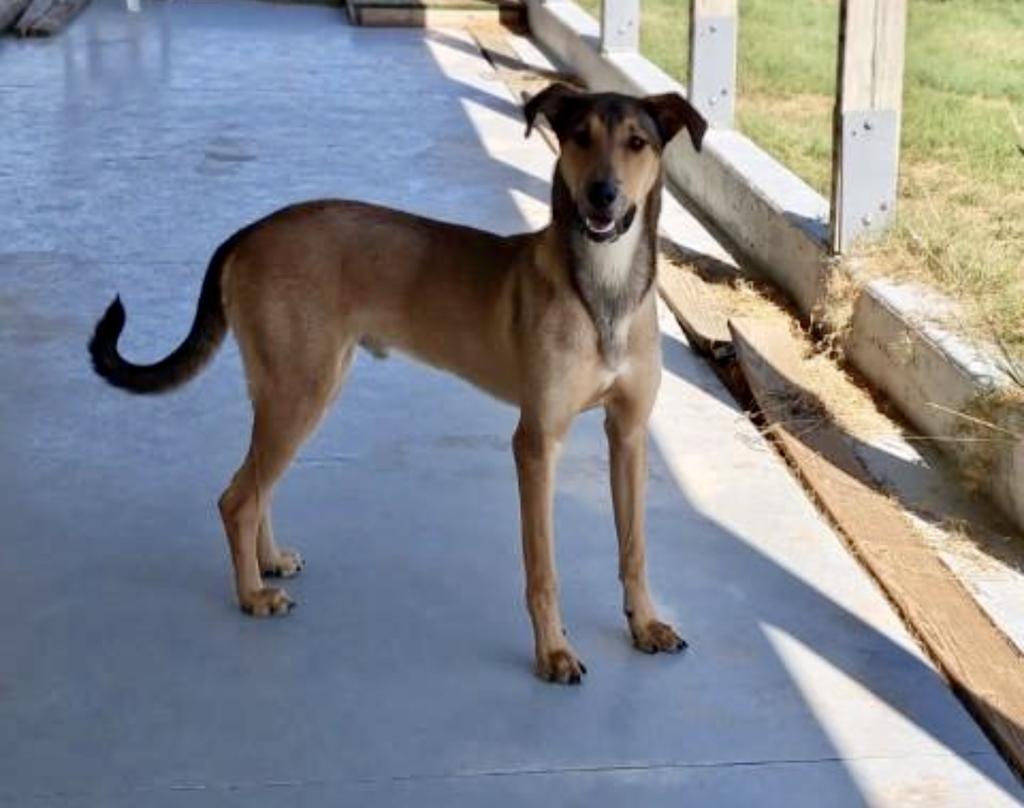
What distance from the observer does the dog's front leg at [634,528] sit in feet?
12.4

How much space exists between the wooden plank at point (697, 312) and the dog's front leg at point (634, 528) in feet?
5.94

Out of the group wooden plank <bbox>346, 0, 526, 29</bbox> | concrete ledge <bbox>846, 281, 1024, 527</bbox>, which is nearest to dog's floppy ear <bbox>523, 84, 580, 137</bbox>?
concrete ledge <bbox>846, 281, 1024, 527</bbox>

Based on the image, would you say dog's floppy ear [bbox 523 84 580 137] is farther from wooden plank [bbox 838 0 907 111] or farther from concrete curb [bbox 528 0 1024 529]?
wooden plank [bbox 838 0 907 111]

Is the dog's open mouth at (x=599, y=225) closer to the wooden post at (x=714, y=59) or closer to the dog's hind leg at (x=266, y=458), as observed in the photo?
the dog's hind leg at (x=266, y=458)

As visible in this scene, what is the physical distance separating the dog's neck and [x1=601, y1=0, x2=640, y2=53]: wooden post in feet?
21.8

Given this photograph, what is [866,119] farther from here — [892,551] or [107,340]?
[107,340]

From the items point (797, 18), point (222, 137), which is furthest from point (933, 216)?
point (797, 18)

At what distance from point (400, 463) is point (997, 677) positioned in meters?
1.77

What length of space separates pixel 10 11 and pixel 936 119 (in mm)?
7054

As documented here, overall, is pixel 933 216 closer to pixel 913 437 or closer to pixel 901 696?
pixel 913 437

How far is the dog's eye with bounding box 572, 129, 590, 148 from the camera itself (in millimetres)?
3428

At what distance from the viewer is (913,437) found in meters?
4.99

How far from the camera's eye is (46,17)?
12297 millimetres

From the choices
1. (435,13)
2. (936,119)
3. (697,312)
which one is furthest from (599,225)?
(435,13)
